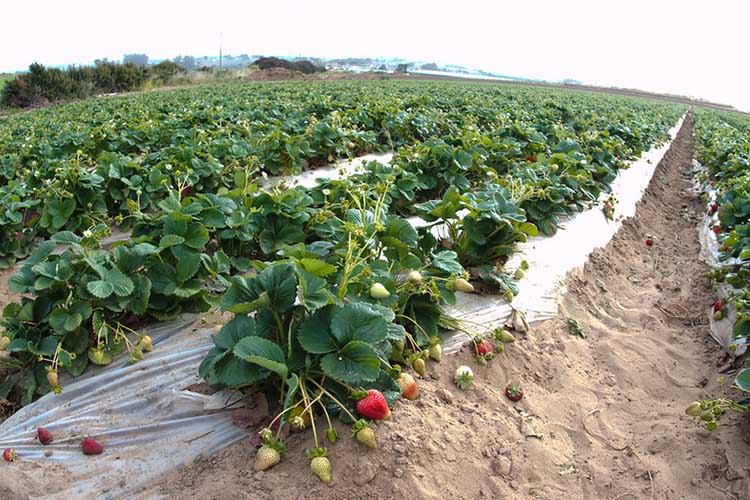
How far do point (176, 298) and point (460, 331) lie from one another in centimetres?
161

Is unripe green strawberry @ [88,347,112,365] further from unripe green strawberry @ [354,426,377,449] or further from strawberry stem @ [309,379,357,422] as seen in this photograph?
unripe green strawberry @ [354,426,377,449]

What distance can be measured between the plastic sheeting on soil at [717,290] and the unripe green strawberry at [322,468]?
230cm

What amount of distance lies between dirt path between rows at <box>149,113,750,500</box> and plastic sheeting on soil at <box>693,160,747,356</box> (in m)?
0.08

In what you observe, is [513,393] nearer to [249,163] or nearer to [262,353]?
[262,353]

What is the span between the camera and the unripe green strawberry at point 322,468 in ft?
5.52

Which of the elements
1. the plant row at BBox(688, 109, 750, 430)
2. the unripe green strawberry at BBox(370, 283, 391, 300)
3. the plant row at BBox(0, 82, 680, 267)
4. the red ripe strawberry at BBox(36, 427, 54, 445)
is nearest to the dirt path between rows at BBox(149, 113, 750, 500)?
the plant row at BBox(688, 109, 750, 430)

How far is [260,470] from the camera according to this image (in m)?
1.78

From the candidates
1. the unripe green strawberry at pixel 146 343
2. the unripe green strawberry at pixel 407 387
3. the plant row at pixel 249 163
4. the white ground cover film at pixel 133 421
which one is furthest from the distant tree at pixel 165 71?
the unripe green strawberry at pixel 407 387

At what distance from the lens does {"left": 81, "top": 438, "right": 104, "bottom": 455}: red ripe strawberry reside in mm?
1996

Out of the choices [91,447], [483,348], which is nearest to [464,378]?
[483,348]

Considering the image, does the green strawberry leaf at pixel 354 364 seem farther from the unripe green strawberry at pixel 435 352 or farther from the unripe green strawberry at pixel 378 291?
the unripe green strawberry at pixel 435 352

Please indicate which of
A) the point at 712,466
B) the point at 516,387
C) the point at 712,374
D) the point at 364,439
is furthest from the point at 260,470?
the point at 712,374

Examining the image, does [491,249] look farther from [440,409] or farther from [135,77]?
[135,77]

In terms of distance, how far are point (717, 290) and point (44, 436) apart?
14.7 feet
